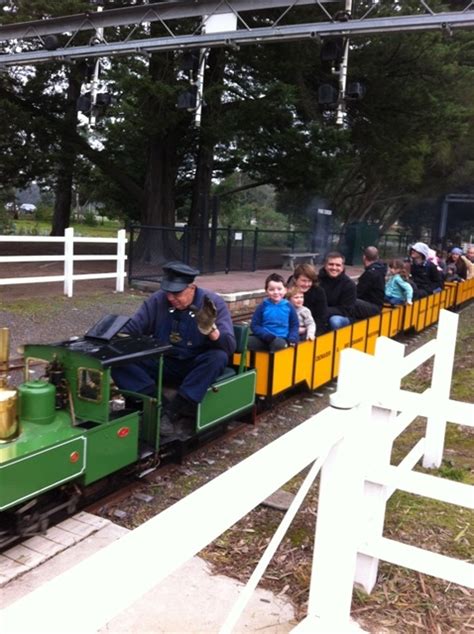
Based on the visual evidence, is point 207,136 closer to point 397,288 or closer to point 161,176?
point 161,176

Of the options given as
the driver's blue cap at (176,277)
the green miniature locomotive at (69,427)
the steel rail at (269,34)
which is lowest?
the green miniature locomotive at (69,427)

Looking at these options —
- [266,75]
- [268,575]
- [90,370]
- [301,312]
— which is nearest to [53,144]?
[266,75]

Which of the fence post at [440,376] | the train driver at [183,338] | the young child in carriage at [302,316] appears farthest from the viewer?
the young child in carriage at [302,316]

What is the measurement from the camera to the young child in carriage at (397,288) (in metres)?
9.88

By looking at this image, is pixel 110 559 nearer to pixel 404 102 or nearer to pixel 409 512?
pixel 409 512

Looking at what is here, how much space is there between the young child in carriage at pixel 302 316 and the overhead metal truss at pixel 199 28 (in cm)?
561

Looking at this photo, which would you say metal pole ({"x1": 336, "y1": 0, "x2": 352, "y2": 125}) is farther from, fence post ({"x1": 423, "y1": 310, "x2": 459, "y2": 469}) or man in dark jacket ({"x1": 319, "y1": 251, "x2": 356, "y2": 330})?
fence post ({"x1": 423, "y1": 310, "x2": 459, "y2": 469})

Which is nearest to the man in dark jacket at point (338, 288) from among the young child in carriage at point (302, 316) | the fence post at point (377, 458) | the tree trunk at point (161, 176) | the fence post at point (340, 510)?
the young child in carriage at point (302, 316)

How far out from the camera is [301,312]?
264 inches

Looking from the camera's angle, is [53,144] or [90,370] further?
[53,144]

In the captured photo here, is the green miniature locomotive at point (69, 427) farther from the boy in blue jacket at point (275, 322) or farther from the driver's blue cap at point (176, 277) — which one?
the boy in blue jacket at point (275, 322)

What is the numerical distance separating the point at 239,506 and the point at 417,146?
63.6ft

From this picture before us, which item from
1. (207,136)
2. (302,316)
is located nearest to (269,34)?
(207,136)

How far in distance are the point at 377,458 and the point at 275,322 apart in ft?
11.1
